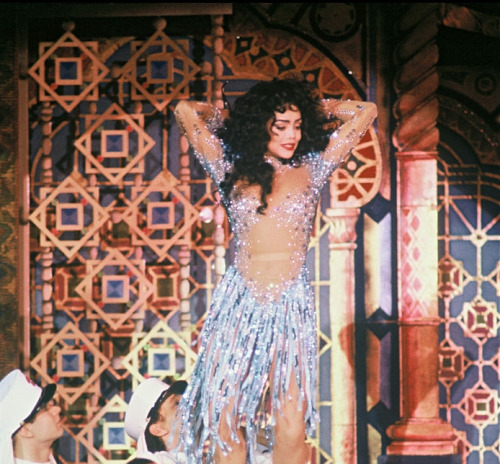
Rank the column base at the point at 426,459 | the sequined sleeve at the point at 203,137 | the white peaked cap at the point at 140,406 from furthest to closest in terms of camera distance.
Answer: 1. the column base at the point at 426,459
2. the white peaked cap at the point at 140,406
3. the sequined sleeve at the point at 203,137

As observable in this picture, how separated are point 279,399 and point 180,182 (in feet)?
4.27

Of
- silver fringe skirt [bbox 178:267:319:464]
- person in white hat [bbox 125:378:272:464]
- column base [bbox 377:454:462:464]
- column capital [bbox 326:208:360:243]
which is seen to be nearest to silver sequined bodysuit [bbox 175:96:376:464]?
silver fringe skirt [bbox 178:267:319:464]

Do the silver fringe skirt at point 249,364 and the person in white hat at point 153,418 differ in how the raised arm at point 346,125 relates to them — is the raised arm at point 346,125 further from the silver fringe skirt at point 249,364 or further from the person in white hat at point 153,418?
the person in white hat at point 153,418

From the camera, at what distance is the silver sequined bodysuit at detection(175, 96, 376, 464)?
3230 mm

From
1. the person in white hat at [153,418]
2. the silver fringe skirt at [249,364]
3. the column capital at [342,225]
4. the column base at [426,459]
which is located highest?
the column capital at [342,225]

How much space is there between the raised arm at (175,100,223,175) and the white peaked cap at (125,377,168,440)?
1.08 m

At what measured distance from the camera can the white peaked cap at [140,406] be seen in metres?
3.90

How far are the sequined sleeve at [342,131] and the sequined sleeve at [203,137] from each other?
35cm

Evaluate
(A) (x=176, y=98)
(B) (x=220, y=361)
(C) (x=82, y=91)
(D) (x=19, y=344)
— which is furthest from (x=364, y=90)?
(D) (x=19, y=344)

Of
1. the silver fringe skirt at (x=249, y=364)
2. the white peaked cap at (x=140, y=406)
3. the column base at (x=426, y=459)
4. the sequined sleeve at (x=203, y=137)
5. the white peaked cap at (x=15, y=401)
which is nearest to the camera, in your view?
the silver fringe skirt at (x=249, y=364)

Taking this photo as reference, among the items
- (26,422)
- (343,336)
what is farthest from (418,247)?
(26,422)

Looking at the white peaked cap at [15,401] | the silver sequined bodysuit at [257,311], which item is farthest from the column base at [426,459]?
the white peaked cap at [15,401]

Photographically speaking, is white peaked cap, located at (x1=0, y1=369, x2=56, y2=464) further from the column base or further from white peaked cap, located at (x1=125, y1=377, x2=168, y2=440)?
the column base

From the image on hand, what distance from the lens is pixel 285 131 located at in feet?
10.8
